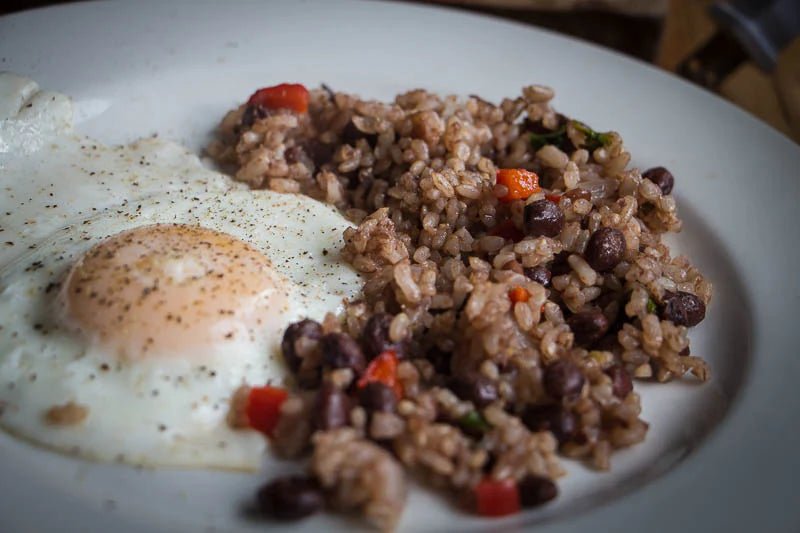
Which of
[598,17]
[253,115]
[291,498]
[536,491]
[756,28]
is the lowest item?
[291,498]

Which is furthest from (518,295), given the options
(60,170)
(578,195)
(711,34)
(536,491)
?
(711,34)

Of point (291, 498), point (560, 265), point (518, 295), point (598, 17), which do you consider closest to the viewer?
point (291, 498)

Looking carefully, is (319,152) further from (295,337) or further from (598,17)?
(598,17)

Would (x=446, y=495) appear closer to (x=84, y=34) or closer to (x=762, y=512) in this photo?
(x=762, y=512)

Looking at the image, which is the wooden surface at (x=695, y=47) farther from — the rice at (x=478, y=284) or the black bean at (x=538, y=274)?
the black bean at (x=538, y=274)

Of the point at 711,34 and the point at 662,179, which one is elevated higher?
the point at 711,34

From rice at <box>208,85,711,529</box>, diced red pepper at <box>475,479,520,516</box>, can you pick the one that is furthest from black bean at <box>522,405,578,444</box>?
diced red pepper at <box>475,479,520,516</box>

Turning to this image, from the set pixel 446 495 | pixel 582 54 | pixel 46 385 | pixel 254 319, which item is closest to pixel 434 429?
pixel 446 495
